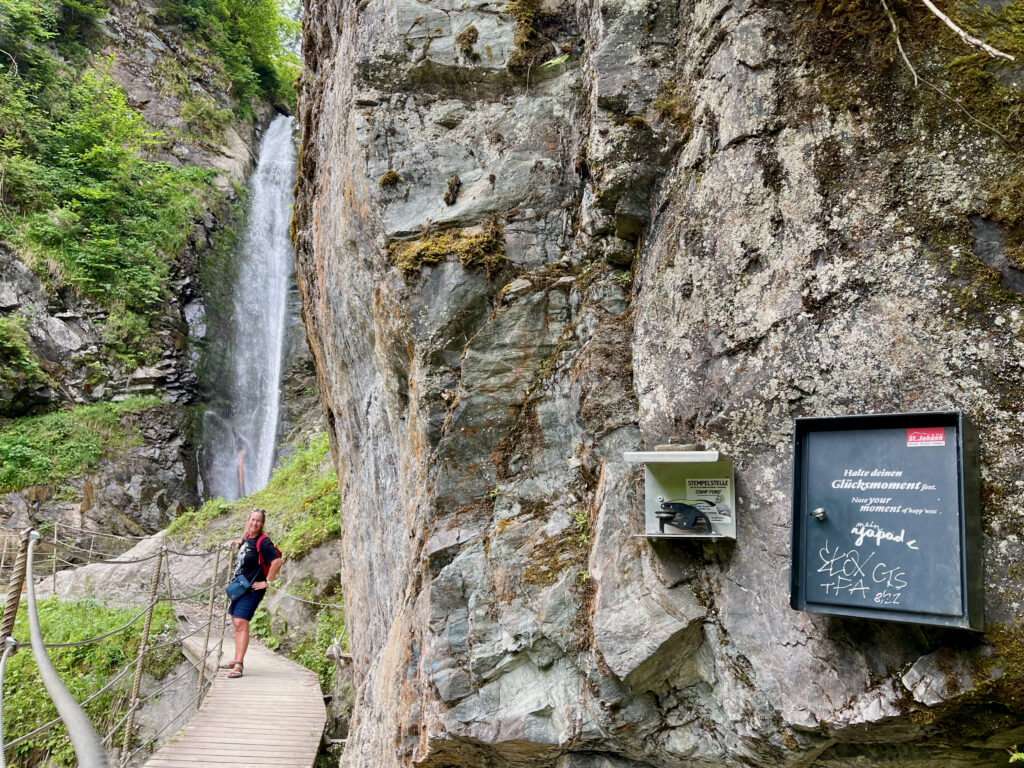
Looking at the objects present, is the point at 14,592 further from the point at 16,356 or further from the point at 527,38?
the point at 16,356

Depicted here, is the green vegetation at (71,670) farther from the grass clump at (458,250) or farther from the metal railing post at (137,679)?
the grass clump at (458,250)

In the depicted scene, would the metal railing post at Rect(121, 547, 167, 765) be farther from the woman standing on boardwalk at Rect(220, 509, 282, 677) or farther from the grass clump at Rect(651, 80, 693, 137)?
the grass clump at Rect(651, 80, 693, 137)

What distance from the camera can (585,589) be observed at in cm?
321

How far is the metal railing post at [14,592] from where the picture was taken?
8.27 ft

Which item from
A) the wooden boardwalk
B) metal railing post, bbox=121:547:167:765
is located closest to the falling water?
the wooden boardwalk

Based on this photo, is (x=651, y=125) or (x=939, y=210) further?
(x=651, y=125)

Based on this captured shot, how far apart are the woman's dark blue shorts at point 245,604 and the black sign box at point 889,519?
5.97 m

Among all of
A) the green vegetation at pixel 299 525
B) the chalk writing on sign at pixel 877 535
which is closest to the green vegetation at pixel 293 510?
the green vegetation at pixel 299 525

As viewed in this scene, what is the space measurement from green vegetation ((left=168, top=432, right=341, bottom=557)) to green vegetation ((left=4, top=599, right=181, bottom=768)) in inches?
89.0

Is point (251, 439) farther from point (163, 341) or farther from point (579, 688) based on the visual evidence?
point (579, 688)

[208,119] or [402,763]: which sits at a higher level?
[208,119]

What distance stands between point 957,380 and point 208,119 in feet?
74.9

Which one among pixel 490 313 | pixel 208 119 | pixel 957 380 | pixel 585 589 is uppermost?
pixel 208 119

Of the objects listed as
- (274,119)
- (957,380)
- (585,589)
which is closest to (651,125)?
(957,380)
